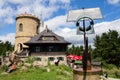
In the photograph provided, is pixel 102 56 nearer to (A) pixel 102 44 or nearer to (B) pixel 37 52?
(A) pixel 102 44

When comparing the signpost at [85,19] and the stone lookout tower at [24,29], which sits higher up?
the stone lookout tower at [24,29]

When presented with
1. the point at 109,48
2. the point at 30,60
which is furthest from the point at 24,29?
the point at 109,48

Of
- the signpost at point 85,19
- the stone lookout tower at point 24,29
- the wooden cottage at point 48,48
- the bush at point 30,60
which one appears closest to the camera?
the signpost at point 85,19

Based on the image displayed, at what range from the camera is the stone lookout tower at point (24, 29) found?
56.0 meters

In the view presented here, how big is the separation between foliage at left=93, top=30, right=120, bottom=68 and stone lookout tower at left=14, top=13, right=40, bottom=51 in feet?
82.2

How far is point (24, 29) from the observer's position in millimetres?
55906

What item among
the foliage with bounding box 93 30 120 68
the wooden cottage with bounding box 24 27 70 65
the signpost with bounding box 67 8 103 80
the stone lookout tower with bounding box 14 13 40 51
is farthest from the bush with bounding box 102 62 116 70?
the signpost with bounding box 67 8 103 80

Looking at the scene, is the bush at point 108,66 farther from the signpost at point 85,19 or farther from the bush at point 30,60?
the signpost at point 85,19

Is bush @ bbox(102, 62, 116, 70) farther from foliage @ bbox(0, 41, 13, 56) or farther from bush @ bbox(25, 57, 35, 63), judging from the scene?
foliage @ bbox(0, 41, 13, 56)

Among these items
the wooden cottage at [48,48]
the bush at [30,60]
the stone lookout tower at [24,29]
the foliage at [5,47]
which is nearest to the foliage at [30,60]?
the bush at [30,60]

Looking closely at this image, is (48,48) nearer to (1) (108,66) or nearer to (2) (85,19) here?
(1) (108,66)

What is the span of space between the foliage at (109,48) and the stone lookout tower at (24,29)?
25042 millimetres

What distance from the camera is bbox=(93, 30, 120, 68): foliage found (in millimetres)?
67562

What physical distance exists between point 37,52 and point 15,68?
9.37 metres
